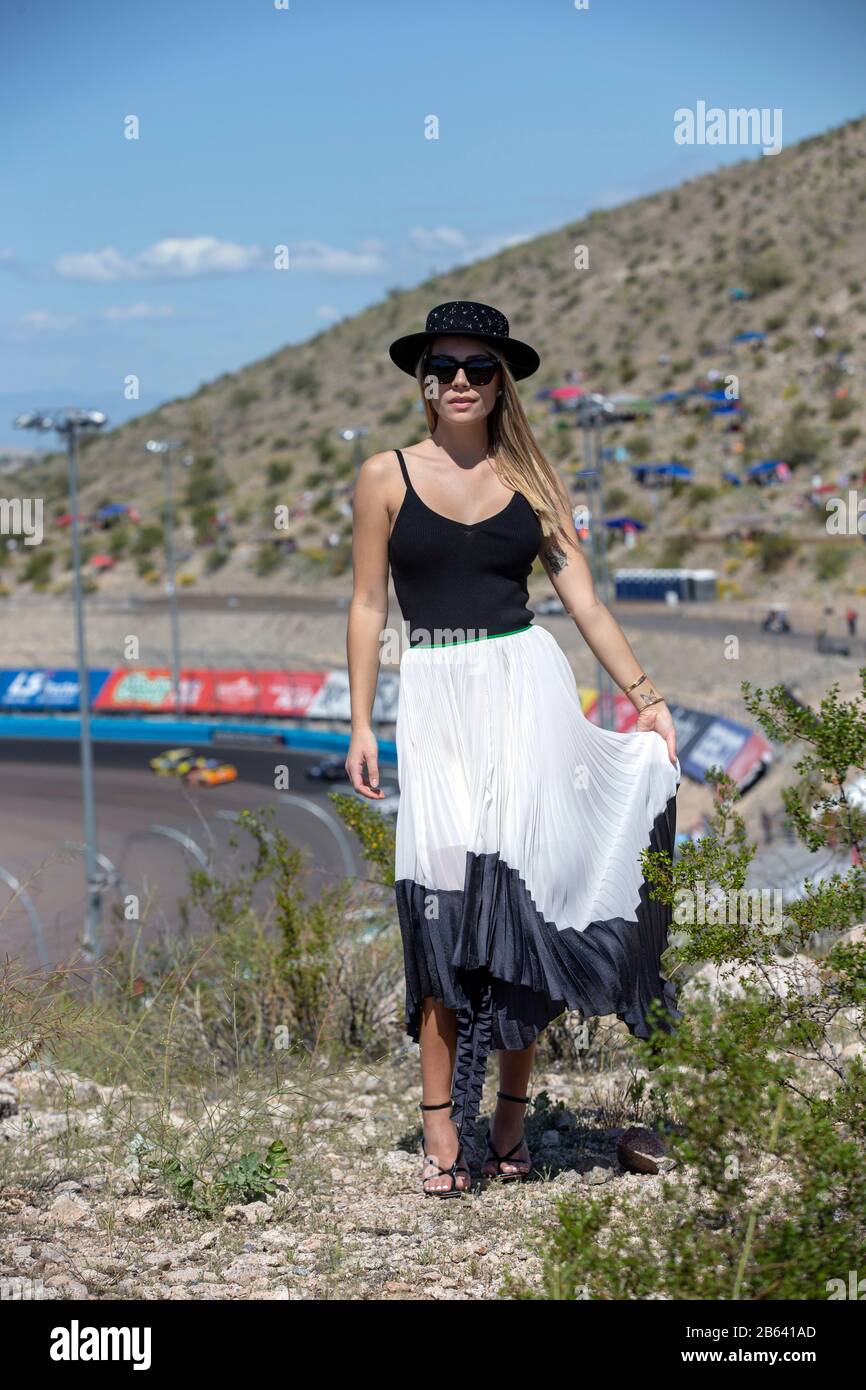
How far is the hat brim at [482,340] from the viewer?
14.5ft

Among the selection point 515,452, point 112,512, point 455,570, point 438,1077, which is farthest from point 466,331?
point 112,512

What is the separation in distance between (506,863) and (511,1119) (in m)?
0.89

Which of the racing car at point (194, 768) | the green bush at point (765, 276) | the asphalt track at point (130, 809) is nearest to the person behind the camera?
the asphalt track at point (130, 809)

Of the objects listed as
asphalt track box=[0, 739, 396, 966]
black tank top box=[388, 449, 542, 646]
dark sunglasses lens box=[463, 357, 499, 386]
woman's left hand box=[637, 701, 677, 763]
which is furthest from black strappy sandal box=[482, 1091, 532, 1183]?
asphalt track box=[0, 739, 396, 966]

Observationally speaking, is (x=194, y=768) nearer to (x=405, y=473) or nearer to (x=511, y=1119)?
(x=511, y=1119)

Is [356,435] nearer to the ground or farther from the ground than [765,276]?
nearer to the ground

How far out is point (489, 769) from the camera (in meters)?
4.23

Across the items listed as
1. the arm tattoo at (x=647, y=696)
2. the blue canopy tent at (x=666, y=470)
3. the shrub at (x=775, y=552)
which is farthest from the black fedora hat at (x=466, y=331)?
the blue canopy tent at (x=666, y=470)

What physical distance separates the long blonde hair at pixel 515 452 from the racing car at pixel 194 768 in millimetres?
32007

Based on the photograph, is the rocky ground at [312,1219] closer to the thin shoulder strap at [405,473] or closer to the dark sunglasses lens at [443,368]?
the thin shoulder strap at [405,473]

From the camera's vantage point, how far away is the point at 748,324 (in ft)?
236

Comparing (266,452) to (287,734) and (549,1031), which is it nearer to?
(287,734)

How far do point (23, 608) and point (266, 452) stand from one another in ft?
82.9

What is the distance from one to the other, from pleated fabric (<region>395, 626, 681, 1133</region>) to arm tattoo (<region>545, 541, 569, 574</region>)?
0.31 metres
